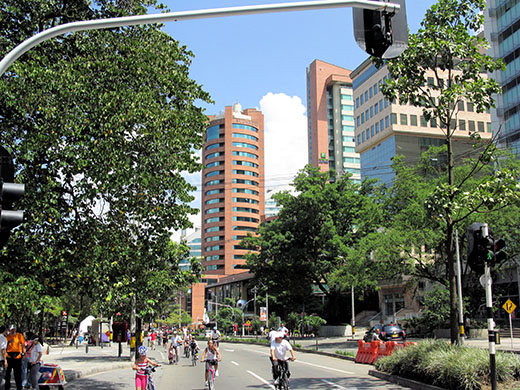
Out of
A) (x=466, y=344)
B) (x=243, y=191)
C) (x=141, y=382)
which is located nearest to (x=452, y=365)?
(x=141, y=382)

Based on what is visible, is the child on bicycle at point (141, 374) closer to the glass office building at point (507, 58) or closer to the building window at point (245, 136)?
the glass office building at point (507, 58)

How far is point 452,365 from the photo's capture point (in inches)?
525

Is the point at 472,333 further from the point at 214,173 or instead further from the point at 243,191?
the point at 214,173

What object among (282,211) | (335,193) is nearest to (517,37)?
(335,193)

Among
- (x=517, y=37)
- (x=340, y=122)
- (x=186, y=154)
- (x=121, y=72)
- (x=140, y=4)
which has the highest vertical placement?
(x=340, y=122)

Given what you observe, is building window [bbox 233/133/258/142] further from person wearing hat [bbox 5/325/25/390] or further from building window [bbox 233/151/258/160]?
person wearing hat [bbox 5/325/25/390]

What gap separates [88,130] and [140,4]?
566 cm

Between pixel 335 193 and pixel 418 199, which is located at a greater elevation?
pixel 335 193

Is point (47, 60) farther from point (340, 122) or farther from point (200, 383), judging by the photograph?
point (340, 122)

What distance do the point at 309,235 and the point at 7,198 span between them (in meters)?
46.2

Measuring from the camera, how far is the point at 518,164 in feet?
104

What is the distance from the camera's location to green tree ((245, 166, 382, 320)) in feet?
160

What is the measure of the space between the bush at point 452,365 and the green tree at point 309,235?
3028cm

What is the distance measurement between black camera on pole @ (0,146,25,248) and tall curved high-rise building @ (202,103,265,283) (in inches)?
5256
